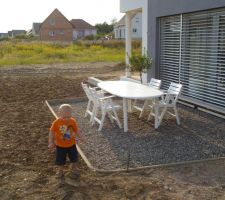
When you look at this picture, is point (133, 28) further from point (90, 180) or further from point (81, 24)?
point (90, 180)

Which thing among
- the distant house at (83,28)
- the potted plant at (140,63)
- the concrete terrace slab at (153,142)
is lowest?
the concrete terrace slab at (153,142)

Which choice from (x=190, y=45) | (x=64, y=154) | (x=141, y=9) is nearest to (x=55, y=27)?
(x=141, y=9)

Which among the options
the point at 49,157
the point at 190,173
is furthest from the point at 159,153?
the point at 49,157

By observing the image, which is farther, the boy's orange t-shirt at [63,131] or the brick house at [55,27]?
the brick house at [55,27]

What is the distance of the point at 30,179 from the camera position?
543cm

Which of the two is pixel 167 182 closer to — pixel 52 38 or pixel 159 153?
pixel 159 153

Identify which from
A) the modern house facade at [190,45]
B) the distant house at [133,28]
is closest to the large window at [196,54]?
the modern house facade at [190,45]

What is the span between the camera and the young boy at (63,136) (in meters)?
5.54

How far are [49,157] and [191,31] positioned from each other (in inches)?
234

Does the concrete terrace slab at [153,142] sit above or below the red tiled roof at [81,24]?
below

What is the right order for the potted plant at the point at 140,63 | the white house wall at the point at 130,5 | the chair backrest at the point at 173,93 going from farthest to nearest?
the white house wall at the point at 130,5 < the potted plant at the point at 140,63 < the chair backrest at the point at 173,93

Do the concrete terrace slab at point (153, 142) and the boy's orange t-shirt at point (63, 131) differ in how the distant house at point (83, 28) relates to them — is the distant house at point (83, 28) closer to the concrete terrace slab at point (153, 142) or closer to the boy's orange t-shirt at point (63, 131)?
the concrete terrace slab at point (153, 142)

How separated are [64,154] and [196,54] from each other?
5876 millimetres

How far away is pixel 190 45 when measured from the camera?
34.8ft
